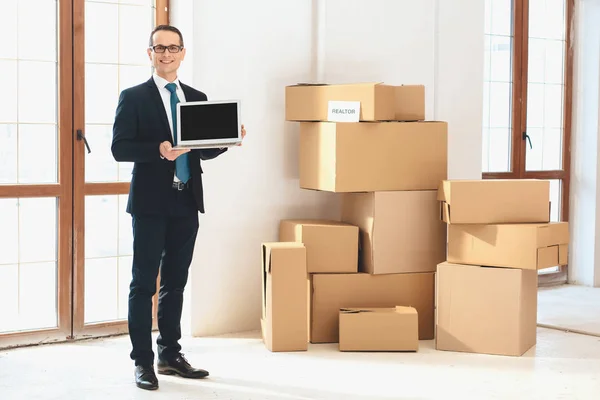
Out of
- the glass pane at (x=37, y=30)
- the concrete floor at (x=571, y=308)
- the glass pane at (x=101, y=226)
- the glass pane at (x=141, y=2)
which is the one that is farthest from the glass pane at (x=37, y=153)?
the concrete floor at (x=571, y=308)

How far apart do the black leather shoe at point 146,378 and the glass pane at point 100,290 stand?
950 mm

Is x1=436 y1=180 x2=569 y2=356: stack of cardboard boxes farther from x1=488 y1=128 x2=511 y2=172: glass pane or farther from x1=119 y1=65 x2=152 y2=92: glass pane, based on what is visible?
x1=488 y1=128 x2=511 y2=172: glass pane

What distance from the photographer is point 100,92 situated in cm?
411

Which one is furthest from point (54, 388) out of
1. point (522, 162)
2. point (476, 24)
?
point (522, 162)

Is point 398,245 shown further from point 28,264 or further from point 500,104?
point 500,104

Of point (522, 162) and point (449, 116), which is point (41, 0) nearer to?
point (449, 116)

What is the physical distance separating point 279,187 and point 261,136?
289mm

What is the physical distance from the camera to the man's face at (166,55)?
325cm

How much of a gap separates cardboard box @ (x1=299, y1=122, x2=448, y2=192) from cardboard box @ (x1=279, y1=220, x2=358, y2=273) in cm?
21

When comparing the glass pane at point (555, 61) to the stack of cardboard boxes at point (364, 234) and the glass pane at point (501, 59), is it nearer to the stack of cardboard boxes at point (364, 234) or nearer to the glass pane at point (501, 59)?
the glass pane at point (501, 59)

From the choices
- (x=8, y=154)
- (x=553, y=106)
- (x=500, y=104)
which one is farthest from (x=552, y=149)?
(x=8, y=154)

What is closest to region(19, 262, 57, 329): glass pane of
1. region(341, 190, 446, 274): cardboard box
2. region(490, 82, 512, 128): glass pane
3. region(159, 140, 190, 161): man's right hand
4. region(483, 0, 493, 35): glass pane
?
region(159, 140, 190, 161): man's right hand

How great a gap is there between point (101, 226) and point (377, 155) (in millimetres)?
1412

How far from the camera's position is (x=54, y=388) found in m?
3.29
